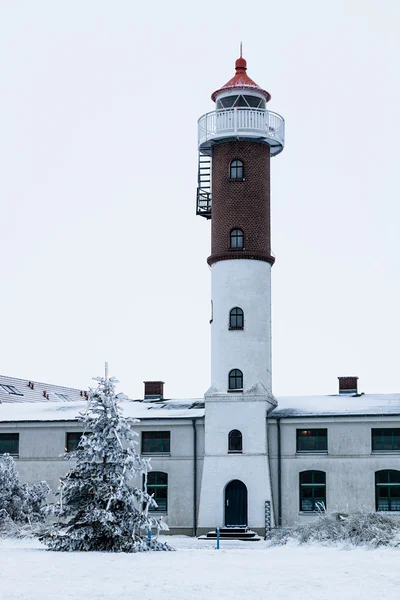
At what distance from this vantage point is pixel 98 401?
36.2 metres

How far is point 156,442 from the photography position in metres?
51.2

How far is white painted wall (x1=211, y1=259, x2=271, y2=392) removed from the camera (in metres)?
49.6

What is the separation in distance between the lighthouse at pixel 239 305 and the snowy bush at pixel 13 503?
866 centimetres

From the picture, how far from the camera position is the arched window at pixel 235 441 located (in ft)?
161

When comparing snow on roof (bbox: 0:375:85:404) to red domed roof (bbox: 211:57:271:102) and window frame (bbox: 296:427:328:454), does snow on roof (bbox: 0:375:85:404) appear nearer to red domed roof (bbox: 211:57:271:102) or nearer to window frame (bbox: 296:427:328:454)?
window frame (bbox: 296:427:328:454)

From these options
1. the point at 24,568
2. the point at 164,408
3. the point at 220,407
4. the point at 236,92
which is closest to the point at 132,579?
the point at 24,568

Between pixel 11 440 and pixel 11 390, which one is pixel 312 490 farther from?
pixel 11 390

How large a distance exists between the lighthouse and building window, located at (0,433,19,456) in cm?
1039

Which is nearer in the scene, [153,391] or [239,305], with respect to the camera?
[239,305]

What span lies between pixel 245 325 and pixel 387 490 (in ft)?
33.2

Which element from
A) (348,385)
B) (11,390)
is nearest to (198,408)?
(348,385)

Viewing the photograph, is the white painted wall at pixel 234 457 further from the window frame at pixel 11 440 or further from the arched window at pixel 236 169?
the arched window at pixel 236 169

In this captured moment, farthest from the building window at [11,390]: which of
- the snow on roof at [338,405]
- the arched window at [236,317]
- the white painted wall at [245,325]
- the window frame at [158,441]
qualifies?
the arched window at [236,317]

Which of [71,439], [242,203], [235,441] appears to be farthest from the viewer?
[71,439]
